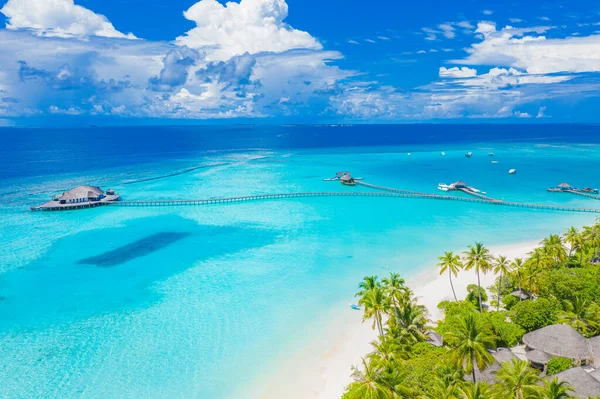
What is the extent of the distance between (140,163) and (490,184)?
113495 mm

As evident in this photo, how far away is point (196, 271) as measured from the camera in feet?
146

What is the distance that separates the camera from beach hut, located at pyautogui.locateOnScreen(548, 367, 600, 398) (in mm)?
20828

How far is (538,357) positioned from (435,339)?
6.37m

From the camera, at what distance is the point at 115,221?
65750mm

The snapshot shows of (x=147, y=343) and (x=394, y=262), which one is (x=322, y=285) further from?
(x=147, y=343)

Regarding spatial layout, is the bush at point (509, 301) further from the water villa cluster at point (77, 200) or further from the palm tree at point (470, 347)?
the water villa cluster at point (77, 200)

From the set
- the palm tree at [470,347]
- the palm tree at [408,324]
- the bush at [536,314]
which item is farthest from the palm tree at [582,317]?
the palm tree at [470,347]

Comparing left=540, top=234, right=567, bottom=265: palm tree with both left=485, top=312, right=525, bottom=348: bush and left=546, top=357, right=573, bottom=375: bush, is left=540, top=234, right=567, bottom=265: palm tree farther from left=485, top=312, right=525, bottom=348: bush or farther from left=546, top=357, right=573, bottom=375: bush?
left=546, top=357, right=573, bottom=375: bush

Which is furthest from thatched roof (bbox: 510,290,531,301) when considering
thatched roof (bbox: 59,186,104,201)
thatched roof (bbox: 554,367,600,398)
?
thatched roof (bbox: 59,186,104,201)

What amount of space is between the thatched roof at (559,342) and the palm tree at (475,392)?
9.25 m

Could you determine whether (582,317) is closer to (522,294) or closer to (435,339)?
(522,294)

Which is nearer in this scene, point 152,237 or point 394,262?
point 394,262

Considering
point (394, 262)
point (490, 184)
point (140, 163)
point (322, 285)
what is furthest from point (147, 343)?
point (140, 163)

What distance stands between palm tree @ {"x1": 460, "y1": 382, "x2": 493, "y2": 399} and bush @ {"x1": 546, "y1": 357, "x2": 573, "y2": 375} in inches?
319
